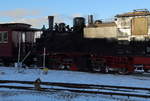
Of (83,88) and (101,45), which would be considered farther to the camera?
(101,45)

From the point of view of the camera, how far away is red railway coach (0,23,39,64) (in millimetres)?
22938

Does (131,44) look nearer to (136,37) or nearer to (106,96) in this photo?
(136,37)

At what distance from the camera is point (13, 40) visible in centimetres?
2306

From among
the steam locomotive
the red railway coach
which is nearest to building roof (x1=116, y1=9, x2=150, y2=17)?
the steam locomotive

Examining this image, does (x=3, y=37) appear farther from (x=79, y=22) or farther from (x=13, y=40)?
(x=79, y=22)

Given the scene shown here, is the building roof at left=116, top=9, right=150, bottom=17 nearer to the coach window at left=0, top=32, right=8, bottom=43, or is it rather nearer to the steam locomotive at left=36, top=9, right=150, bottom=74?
A: the steam locomotive at left=36, top=9, right=150, bottom=74

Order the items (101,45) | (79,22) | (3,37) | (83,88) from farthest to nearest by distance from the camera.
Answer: (3,37) < (79,22) < (101,45) < (83,88)

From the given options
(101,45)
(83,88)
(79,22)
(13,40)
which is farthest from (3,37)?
(83,88)

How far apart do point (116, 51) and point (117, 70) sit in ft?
4.20

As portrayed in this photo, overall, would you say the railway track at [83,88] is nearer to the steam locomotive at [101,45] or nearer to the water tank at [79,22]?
the steam locomotive at [101,45]

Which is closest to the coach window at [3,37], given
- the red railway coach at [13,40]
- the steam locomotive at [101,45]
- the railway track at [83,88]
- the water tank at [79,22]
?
the red railway coach at [13,40]

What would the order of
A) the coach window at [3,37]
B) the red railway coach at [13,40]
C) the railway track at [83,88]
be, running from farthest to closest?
the coach window at [3,37] < the red railway coach at [13,40] < the railway track at [83,88]

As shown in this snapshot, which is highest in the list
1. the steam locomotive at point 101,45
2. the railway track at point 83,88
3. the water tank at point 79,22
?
the water tank at point 79,22

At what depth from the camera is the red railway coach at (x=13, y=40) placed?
75.3 ft
